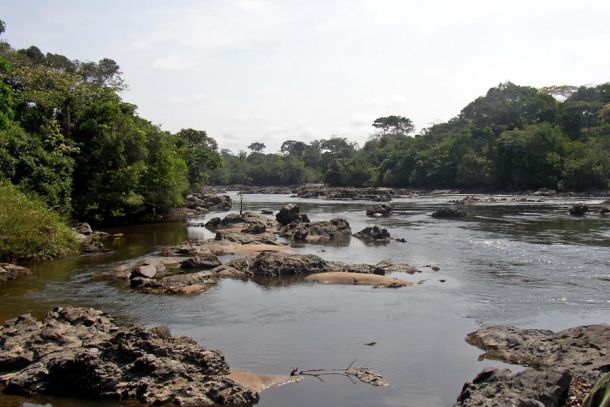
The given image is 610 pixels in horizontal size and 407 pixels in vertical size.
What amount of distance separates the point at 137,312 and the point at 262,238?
658 inches

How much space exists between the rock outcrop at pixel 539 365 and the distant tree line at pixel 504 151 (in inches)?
2596

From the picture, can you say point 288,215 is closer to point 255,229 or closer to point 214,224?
point 214,224

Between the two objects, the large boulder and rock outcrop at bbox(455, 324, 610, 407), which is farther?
the large boulder

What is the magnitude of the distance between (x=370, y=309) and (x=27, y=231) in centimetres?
1427

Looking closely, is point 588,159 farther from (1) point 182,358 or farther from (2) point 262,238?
(1) point 182,358

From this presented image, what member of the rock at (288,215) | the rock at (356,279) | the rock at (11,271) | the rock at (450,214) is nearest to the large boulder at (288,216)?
the rock at (288,215)

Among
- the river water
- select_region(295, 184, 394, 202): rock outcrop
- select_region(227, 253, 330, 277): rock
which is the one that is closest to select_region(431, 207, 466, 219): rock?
the river water

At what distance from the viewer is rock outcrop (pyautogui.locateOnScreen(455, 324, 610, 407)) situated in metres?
8.62

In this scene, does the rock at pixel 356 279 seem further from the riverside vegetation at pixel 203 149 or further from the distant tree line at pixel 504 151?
the distant tree line at pixel 504 151

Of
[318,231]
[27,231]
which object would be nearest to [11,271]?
[27,231]

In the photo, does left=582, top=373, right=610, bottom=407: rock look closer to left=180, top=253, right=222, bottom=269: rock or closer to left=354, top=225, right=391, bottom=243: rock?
left=180, top=253, right=222, bottom=269: rock

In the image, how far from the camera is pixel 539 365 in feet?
36.9

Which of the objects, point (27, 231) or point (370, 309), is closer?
point (370, 309)

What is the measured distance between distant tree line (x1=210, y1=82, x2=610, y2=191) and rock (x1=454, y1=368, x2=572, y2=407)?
68.8 metres
